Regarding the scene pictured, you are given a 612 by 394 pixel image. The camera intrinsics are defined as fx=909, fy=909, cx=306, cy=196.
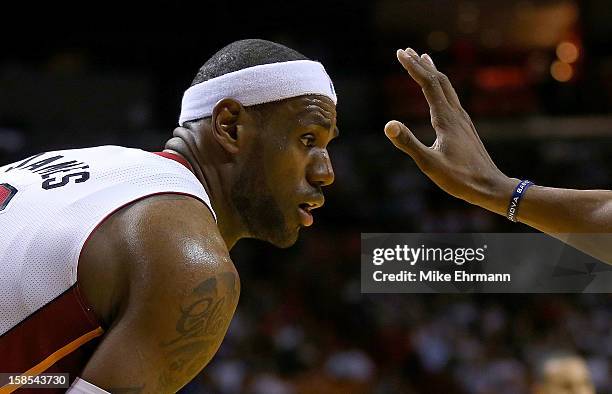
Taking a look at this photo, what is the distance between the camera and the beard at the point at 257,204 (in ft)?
8.33

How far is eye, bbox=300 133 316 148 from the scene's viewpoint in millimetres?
2579

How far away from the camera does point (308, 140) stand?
102 inches

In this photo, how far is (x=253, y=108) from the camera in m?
2.58

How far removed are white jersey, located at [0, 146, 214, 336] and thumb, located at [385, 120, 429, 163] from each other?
2.24ft

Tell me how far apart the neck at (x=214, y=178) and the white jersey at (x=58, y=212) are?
32 centimetres

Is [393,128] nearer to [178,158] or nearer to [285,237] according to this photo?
[285,237]

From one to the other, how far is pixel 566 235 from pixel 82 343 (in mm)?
1460

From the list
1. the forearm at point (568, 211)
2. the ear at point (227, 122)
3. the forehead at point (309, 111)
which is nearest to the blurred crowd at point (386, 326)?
the forearm at point (568, 211)

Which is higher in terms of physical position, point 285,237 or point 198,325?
point 198,325

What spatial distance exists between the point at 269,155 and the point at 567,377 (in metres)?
5.28

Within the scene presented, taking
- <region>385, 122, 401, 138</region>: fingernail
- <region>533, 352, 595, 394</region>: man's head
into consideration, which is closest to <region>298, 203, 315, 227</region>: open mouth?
<region>385, 122, 401, 138</region>: fingernail

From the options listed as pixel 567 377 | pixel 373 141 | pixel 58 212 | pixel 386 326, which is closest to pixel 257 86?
pixel 58 212

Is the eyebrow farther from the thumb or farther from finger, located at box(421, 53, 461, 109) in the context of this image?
finger, located at box(421, 53, 461, 109)

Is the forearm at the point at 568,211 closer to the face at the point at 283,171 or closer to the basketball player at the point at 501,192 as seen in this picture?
the basketball player at the point at 501,192
